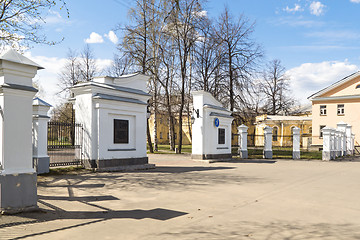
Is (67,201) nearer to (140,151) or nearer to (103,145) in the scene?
(103,145)

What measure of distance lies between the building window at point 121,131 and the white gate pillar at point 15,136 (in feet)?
27.3

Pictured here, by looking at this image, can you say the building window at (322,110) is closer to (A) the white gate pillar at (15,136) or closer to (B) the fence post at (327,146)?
(B) the fence post at (327,146)

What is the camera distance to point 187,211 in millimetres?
6969

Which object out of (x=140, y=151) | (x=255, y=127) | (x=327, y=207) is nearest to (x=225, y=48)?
(x=140, y=151)

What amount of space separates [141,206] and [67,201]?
188 centimetres

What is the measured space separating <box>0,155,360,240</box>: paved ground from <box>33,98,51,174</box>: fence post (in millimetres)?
1713

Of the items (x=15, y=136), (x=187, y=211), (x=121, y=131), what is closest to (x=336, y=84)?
(x=121, y=131)

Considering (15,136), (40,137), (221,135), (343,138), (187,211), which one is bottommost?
(187,211)

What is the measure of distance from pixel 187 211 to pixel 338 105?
40.0m

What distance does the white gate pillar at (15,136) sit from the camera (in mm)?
6176

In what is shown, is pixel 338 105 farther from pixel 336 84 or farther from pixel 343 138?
pixel 343 138

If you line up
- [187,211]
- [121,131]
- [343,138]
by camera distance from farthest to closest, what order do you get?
[343,138]
[121,131]
[187,211]

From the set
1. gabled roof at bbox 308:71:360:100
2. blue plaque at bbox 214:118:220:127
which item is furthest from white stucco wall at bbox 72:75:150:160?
gabled roof at bbox 308:71:360:100

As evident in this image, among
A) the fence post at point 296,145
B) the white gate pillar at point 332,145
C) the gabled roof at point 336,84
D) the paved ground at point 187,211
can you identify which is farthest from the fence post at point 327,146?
the gabled roof at point 336,84
